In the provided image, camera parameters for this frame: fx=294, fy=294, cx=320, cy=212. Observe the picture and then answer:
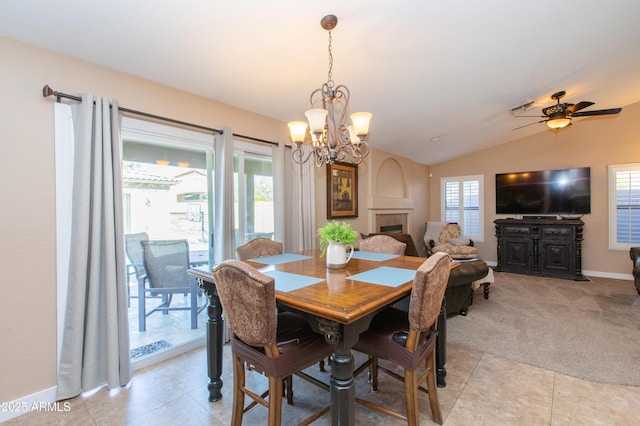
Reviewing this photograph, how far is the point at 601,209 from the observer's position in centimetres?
555

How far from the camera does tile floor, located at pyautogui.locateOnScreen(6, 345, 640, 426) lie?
6.21 feet

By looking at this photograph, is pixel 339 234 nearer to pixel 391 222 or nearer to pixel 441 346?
pixel 441 346

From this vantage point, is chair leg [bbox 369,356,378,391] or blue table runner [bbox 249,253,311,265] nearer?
chair leg [bbox 369,356,378,391]

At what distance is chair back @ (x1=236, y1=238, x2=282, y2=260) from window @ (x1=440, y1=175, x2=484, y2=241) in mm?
5698

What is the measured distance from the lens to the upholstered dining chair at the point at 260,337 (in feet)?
4.62

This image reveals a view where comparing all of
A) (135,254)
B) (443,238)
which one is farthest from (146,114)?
(443,238)

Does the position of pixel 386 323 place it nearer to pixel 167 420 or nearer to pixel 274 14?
pixel 167 420

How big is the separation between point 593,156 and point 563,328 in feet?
13.7

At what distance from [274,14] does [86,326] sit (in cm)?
255

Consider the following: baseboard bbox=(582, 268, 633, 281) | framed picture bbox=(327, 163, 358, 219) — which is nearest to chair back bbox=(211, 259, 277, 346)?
framed picture bbox=(327, 163, 358, 219)

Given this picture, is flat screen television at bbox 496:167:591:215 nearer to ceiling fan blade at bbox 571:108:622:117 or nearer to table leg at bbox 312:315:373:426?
ceiling fan blade at bbox 571:108:622:117

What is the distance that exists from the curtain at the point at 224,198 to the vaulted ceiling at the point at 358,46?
1.58ft

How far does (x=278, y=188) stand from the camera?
3.51 m

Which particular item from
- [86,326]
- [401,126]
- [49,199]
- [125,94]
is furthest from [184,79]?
[401,126]
